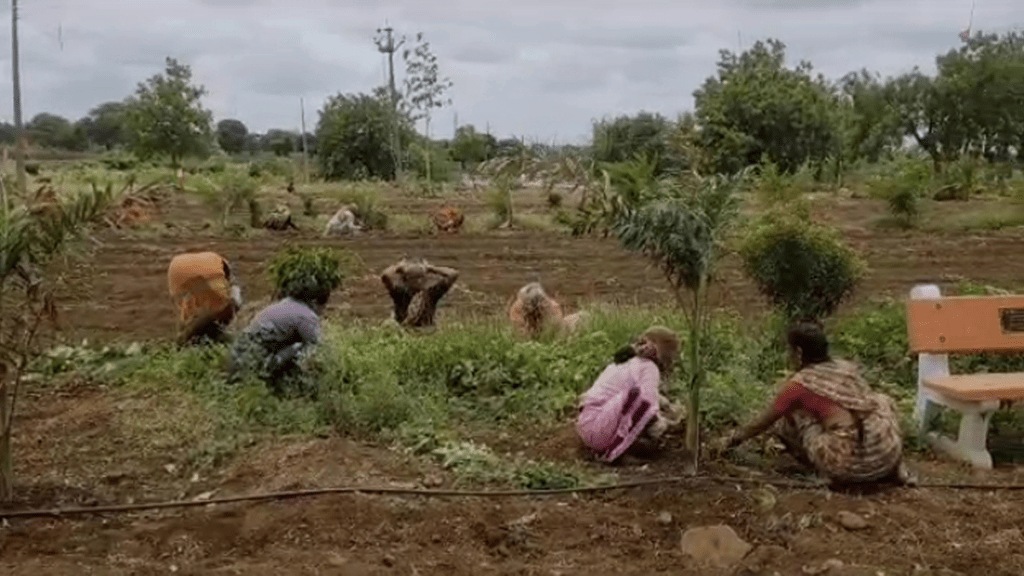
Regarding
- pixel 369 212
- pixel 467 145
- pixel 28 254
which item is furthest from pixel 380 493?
pixel 467 145

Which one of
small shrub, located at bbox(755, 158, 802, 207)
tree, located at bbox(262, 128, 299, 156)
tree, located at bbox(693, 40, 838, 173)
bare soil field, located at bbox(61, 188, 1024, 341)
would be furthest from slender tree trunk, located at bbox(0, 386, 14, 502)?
tree, located at bbox(262, 128, 299, 156)

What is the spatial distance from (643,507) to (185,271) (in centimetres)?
441

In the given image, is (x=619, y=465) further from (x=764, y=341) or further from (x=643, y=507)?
(x=764, y=341)

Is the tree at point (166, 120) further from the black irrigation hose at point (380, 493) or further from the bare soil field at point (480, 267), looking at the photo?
the black irrigation hose at point (380, 493)

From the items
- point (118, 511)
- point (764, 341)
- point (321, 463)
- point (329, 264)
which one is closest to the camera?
point (118, 511)

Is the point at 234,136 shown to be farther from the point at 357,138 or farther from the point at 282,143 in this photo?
the point at 357,138

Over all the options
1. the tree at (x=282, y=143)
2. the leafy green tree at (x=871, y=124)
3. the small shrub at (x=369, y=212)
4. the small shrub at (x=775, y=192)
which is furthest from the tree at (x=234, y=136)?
the small shrub at (x=775, y=192)

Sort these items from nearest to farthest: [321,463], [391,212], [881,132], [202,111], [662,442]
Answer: [321,463], [662,442], [391,212], [202,111], [881,132]

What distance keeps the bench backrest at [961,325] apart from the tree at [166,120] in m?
38.5

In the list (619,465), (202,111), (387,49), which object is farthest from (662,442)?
(202,111)

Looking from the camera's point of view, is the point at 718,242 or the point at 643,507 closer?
the point at 643,507

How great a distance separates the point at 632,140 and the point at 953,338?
6.77 ft

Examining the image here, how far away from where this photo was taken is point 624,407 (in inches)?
259

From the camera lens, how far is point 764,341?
8.91m
